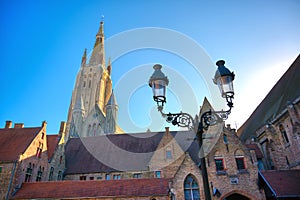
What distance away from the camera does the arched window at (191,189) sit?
16641 millimetres

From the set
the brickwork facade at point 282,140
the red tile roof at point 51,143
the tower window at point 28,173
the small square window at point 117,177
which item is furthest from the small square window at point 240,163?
the red tile roof at point 51,143

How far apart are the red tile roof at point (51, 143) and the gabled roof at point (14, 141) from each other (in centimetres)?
300

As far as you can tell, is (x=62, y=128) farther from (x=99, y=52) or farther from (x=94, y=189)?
(x=99, y=52)

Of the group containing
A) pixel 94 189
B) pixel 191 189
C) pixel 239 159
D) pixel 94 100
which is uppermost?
pixel 94 100

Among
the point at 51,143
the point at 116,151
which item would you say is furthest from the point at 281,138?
the point at 51,143

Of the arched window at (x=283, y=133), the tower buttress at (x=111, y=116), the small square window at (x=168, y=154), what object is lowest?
the small square window at (x=168, y=154)

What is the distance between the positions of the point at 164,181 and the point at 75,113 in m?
35.7

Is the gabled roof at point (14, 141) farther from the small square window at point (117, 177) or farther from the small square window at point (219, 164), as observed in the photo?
the small square window at point (219, 164)

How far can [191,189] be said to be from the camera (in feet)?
55.3

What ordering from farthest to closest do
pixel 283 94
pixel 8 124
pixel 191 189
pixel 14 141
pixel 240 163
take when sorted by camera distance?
pixel 8 124
pixel 14 141
pixel 283 94
pixel 240 163
pixel 191 189

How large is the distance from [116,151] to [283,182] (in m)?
16.9

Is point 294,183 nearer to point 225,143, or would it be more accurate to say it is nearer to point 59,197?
point 225,143

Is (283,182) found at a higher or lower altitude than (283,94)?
lower

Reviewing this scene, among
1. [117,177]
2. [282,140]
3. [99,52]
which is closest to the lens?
[282,140]
